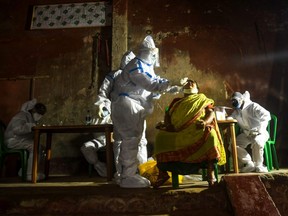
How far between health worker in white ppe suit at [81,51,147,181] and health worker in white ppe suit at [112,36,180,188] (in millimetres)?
585

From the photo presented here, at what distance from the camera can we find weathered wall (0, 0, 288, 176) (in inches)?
228

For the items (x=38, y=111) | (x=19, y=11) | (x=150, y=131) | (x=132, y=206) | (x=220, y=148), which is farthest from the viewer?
(x=19, y=11)

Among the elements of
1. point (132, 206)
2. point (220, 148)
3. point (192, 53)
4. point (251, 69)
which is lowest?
point (132, 206)

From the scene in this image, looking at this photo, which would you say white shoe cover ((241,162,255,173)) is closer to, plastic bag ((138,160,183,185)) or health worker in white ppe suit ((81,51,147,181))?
plastic bag ((138,160,183,185))

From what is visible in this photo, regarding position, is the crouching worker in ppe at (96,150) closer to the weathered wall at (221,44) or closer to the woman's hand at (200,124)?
the weathered wall at (221,44)

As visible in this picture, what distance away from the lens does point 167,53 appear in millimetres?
6078

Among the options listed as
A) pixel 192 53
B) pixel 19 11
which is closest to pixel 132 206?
pixel 192 53

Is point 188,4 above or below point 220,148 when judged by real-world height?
above

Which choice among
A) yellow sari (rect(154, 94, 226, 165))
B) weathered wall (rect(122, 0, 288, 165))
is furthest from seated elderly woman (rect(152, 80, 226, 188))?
weathered wall (rect(122, 0, 288, 165))

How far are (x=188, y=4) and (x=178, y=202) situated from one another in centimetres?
499

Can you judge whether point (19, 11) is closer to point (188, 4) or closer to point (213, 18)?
point (188, 4)

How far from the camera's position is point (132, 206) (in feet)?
8.02

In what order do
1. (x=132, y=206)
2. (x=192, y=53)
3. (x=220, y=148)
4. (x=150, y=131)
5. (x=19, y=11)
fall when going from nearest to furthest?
(x=132, y=206) → (x=220, y=148) → (x=150, y=131) → (x=192, y=53) → (x=19, y=11)

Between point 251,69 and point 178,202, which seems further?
point 251,69
